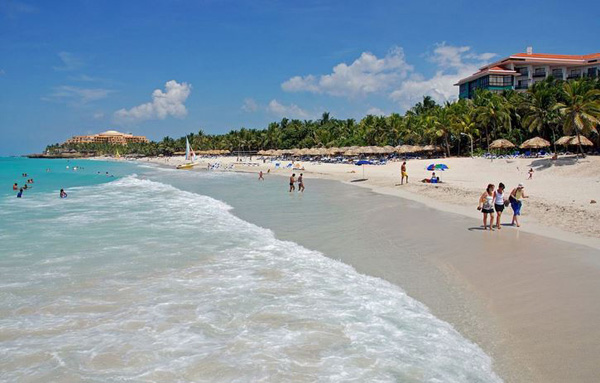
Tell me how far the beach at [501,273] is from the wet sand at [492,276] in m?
0.02

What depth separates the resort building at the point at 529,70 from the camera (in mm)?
56562

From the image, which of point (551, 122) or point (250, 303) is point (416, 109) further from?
point (250, 303)

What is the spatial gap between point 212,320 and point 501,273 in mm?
5624

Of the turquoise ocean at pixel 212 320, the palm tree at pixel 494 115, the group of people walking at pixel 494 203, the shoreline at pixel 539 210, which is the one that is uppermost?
the palm tree at pixel 494 115

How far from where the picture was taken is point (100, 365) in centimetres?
496

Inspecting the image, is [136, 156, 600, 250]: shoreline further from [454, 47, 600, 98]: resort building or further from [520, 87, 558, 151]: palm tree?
[454, 47, 600, 98]: resort building

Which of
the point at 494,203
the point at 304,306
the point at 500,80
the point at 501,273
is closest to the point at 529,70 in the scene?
→ the point at 500,80

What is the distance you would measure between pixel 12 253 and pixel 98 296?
5.54 meters

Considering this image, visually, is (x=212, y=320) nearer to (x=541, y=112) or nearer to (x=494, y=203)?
(x=494, y=203)

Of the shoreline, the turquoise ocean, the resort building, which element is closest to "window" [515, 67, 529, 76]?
the resort building

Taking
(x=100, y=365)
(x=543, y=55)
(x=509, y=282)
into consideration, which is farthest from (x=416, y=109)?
(x=100, y=365)

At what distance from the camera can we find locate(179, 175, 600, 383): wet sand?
4887 millimetres

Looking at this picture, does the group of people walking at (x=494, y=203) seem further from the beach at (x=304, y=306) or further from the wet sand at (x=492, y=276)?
the beach at (x=304, y=306)

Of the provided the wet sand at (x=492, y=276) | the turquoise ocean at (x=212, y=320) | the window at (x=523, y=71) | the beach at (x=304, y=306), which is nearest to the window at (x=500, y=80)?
the window at (x=523, y=71)
